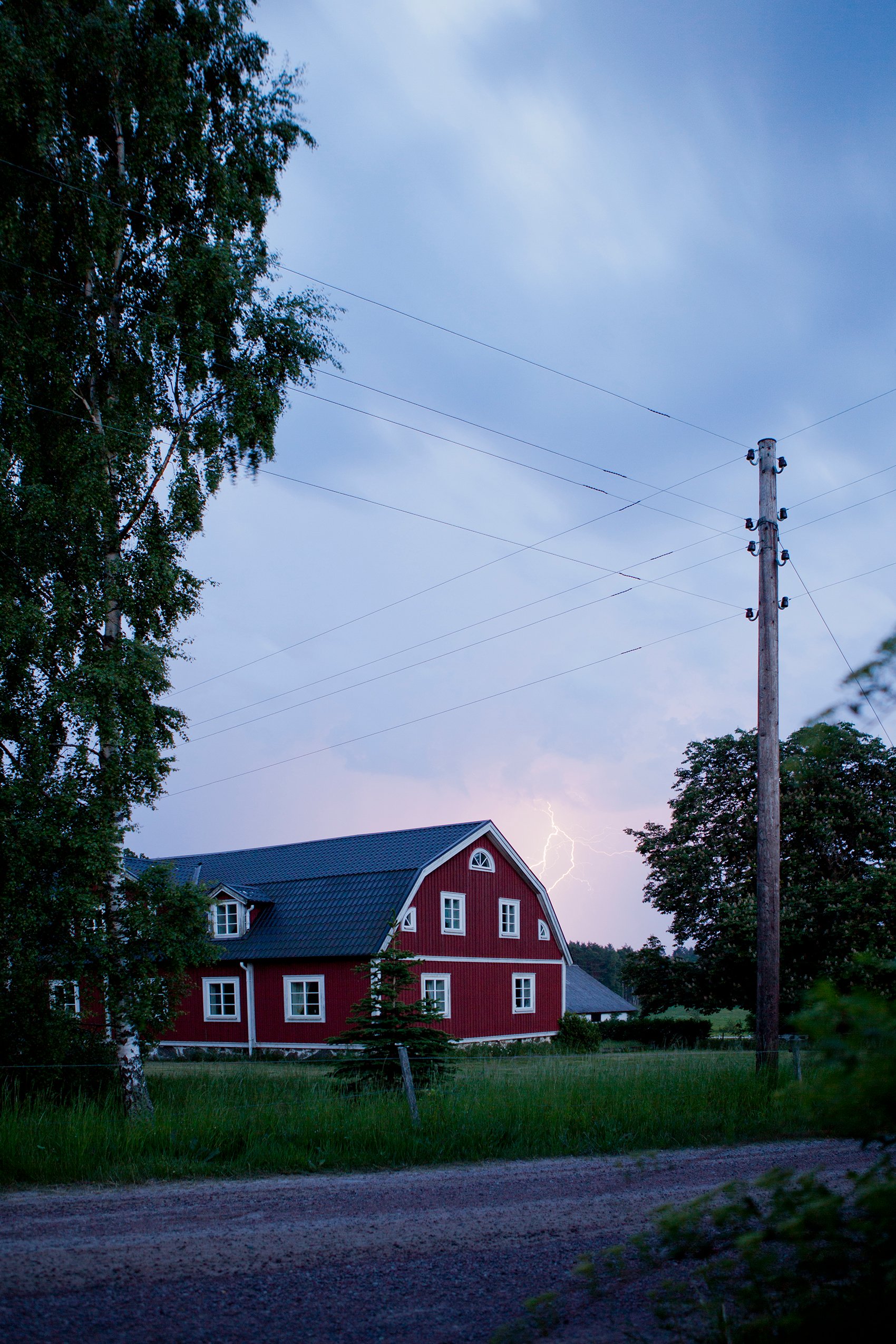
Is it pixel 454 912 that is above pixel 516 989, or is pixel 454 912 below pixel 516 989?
above

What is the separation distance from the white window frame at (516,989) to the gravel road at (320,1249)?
81.1ft

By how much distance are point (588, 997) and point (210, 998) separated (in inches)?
818

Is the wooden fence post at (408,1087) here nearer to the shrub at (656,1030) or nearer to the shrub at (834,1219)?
the shrub at (834,1219)

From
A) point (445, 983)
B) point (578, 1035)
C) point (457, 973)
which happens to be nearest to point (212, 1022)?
point (445, 983)

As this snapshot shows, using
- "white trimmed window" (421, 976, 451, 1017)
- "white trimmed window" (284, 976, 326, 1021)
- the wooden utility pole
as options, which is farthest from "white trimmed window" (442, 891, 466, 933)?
the wooden utility pole

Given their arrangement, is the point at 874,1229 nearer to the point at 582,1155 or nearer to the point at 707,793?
the point at 582,1155

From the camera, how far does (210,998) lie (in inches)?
1281

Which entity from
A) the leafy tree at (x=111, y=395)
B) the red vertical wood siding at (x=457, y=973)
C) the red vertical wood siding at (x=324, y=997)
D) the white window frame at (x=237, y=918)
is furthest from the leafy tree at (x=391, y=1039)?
the white window frame at (x=237, y=918)

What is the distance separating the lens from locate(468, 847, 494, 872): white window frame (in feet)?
108

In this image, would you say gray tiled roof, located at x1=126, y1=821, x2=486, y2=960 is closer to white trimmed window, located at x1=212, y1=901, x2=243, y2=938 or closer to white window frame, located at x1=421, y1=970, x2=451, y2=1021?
white trimmed window, located at x1=212, y1=901, x2=243, y2=938

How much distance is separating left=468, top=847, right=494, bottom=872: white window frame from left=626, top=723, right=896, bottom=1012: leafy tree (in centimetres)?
523

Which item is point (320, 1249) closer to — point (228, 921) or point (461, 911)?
point (461, 911)

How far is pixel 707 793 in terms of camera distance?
33375mm

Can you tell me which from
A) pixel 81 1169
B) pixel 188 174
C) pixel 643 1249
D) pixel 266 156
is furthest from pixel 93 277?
pixel 643 1249
